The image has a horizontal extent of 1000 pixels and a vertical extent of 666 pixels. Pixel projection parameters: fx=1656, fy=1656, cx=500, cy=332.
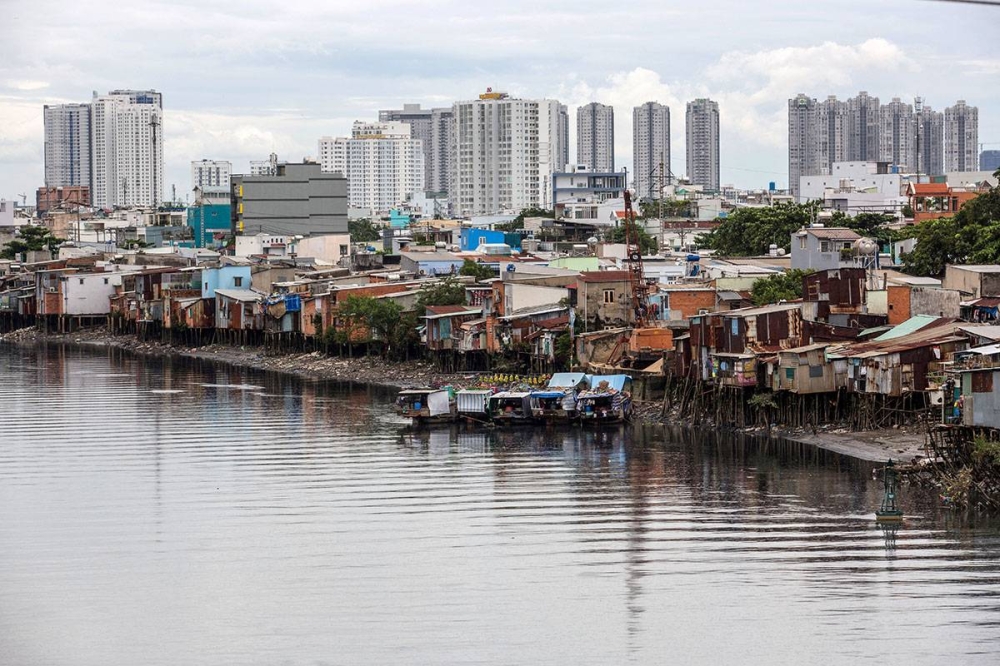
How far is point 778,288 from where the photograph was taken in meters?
31.7

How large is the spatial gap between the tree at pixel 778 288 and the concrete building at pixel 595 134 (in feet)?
326

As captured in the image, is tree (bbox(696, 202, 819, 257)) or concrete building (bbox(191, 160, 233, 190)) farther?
concrete building (bbox(191, 160, 233, 190))

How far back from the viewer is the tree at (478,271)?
42531 millimetres

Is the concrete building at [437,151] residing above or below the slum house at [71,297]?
above

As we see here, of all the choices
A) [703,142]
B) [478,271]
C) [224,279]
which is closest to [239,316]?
[224,279]

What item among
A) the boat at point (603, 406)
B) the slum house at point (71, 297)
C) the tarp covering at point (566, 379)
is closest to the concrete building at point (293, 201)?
the slum house at point (71, 297)

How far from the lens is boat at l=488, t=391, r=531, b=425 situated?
95.0 ft

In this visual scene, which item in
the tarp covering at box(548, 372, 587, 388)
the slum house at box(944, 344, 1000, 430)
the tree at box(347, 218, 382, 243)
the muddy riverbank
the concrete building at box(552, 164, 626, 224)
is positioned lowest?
the muddy riverbank

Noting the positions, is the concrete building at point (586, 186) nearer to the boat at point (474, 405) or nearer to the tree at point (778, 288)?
the tree at point (778, 288)

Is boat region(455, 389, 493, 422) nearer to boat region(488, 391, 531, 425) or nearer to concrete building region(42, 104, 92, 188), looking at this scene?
boat region(488, 391, 531, 425)

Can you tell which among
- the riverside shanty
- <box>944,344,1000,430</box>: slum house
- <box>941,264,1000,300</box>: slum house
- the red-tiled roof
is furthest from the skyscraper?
<box>944,344,1000,430</box>: slum house

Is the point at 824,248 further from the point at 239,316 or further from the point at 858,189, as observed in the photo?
the point at 858,189

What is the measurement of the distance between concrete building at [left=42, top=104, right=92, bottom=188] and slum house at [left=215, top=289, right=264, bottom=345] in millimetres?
88023

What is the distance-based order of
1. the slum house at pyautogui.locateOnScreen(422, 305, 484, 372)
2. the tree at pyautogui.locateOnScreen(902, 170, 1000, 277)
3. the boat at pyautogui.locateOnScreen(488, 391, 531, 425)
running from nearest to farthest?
the boat at pyautogui.locateOnScreen(488, 391, 531, 425) < the tree at pyautogui.locateOnScreen(902, 170, 1000, 277) < the slum house at pyautogui.locateOnScreen(422, 305, 484, 372)
